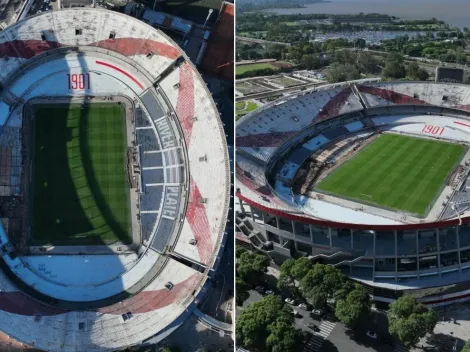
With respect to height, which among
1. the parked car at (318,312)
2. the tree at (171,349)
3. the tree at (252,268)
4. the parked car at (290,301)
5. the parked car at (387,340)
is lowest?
the parked car at (387,340)

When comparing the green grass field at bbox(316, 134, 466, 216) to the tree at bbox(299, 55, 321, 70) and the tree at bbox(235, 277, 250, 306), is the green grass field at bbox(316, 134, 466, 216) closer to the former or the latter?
the tree at bbox(235, 277, 250, 306)

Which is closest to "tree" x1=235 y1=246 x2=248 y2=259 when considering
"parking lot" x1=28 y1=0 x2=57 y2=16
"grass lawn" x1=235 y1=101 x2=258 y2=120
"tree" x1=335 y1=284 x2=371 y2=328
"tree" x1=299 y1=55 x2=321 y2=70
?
Result: "tree" x1=335 y1=284 x2=371 y2=328

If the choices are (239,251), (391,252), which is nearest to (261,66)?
(239,251)

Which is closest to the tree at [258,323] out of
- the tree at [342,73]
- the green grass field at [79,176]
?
the green grass field at [79,176]

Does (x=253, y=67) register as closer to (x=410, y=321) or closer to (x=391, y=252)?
(x=391, y=252)

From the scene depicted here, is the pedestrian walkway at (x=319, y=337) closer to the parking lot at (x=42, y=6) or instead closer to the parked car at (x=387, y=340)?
the parked car at (x=387, y=340)

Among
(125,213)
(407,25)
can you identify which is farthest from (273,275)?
(407,25)

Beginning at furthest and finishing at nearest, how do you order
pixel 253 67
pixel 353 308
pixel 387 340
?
pixel 253 67
pixel 387 340
pixel 353 308
